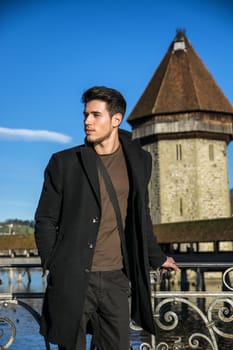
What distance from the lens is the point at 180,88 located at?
1513 inches

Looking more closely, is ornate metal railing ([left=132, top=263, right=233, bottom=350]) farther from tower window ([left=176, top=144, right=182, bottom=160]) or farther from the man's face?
tower window ([left=176, top=144, right=182, bottom=160])

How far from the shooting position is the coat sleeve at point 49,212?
264cm

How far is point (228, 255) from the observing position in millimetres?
25531

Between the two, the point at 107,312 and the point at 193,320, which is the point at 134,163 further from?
the point at 193,320

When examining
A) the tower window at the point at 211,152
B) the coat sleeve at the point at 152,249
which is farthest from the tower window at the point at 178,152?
the coat sleeve at the point at 152,249

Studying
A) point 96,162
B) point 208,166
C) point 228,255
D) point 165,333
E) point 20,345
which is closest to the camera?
point 96,162

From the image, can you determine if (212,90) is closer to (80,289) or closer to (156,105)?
(156,105)

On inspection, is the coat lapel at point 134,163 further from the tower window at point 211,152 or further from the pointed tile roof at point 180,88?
the tower window at point 211,152

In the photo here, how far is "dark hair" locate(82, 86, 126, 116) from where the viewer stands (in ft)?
9.32

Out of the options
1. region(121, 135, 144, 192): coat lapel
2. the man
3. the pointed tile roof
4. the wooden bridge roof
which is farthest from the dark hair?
the pointed tile roof

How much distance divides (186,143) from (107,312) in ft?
115

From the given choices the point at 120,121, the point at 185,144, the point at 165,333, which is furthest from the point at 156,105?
the point at 120,121

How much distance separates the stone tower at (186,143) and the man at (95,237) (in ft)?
110

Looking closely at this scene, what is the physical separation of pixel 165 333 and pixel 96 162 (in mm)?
8878
